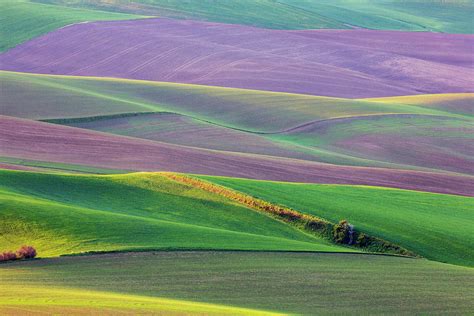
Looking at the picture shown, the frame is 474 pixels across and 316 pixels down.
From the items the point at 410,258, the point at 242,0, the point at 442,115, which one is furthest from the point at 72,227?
the point at 242,0

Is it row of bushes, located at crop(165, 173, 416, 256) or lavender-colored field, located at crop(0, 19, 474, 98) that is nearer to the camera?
row of bushes, located at crop(165, 173, 416, 256)

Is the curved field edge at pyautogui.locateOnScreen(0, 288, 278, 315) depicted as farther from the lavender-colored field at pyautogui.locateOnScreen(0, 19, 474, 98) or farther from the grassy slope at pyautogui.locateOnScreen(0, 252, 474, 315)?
the lavender-colored field at pyautogui.locateOnScreen(0, 19, 474, 98)

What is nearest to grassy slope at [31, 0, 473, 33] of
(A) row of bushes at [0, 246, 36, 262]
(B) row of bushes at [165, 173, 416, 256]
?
(B) row of bushes at [165, 173, 416, 256]

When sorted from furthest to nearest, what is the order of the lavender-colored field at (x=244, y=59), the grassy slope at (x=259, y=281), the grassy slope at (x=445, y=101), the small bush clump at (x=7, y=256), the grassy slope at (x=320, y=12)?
1. the grassy slope at (x=320, y=12)
2. the lavender-colored field at (x=244, y=59)
3. the grassy slope at (x=445, y=101)
4. the small bush clump at (x=7, y=256)
5. the grassy slope at (x=259, y=281)

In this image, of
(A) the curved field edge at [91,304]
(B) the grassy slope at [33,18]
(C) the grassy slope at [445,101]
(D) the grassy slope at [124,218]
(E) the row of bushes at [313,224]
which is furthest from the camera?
(B) the grassy slope at [33,18]

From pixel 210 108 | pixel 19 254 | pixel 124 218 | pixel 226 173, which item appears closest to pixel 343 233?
pixel 124 218

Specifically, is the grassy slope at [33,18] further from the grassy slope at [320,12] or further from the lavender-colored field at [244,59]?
the grassy slope at [320,12]

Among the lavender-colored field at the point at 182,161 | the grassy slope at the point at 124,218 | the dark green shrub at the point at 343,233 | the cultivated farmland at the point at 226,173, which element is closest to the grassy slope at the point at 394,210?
the cultivated farmland at the point at 226,173
